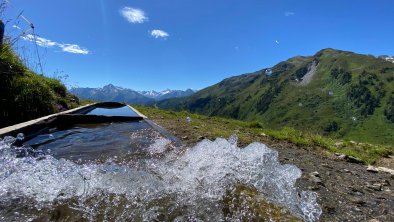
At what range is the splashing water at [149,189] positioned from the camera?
11.1 feet

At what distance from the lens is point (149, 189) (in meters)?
4.02

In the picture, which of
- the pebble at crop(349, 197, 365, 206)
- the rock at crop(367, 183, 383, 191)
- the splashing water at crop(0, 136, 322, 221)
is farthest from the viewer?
the rock at crop(367, 183, 383, 191)

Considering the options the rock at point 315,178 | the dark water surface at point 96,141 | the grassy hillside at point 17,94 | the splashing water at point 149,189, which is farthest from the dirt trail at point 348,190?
the grassy hillside at point 17,94

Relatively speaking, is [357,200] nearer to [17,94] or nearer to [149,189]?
[149,189]

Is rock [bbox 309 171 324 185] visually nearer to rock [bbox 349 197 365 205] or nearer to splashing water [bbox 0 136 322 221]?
rock [bbox 349 197 365 205]

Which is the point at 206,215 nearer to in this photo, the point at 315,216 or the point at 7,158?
the point at 315,216

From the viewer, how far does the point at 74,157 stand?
5.61 m

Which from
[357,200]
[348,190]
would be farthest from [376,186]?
[357,200]

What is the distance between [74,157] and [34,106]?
486cm

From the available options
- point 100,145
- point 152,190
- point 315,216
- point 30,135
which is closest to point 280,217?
point 315,216

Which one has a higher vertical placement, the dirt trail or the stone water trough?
the stone water trough

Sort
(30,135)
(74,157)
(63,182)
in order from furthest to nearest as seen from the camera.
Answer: (30,135) < (74,157) < (63,182)

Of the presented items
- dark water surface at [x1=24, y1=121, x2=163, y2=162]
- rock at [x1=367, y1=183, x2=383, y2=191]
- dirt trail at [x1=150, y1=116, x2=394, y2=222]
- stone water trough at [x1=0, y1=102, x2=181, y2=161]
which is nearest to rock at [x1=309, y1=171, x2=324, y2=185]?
dirt trail at [x1=150, y1=116, x2=394, y2=222]

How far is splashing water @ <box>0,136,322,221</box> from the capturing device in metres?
3.38
